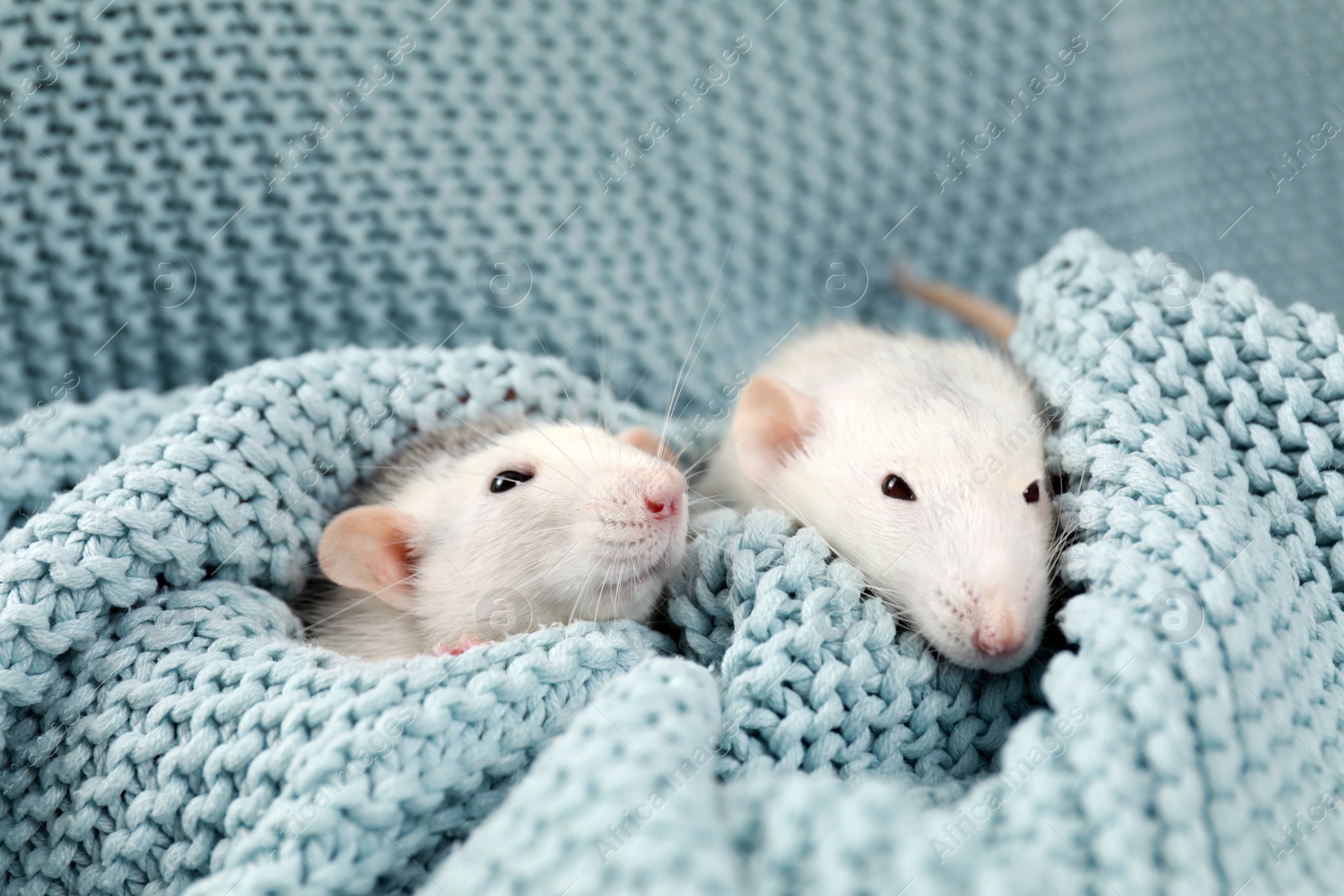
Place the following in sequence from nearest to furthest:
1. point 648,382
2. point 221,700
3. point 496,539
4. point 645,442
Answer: point 221,700 < point 496,539 < point 645,442 < point 648,382

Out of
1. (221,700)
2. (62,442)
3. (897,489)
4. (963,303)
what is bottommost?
(963,303)

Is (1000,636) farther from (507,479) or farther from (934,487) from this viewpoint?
(507,479)

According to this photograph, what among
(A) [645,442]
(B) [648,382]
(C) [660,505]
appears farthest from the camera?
(B) [648,382]

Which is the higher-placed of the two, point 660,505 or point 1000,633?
point 660,505

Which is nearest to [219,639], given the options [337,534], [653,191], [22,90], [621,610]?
[337,534]

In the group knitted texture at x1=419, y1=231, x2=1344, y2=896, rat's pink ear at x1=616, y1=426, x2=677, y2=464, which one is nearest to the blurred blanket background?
knitted texture at x1=419, y1=231, x2=1344, y2=896

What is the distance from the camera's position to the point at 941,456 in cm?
132

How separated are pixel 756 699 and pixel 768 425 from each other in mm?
556

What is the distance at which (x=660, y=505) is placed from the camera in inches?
Answer: 48.6

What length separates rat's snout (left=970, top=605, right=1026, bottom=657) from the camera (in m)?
1.09

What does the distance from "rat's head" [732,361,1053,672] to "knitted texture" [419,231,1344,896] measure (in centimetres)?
6

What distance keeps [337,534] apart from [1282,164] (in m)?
2.01

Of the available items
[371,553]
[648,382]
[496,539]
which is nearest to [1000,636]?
[496,539]

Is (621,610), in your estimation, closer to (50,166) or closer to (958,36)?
(50,166)
